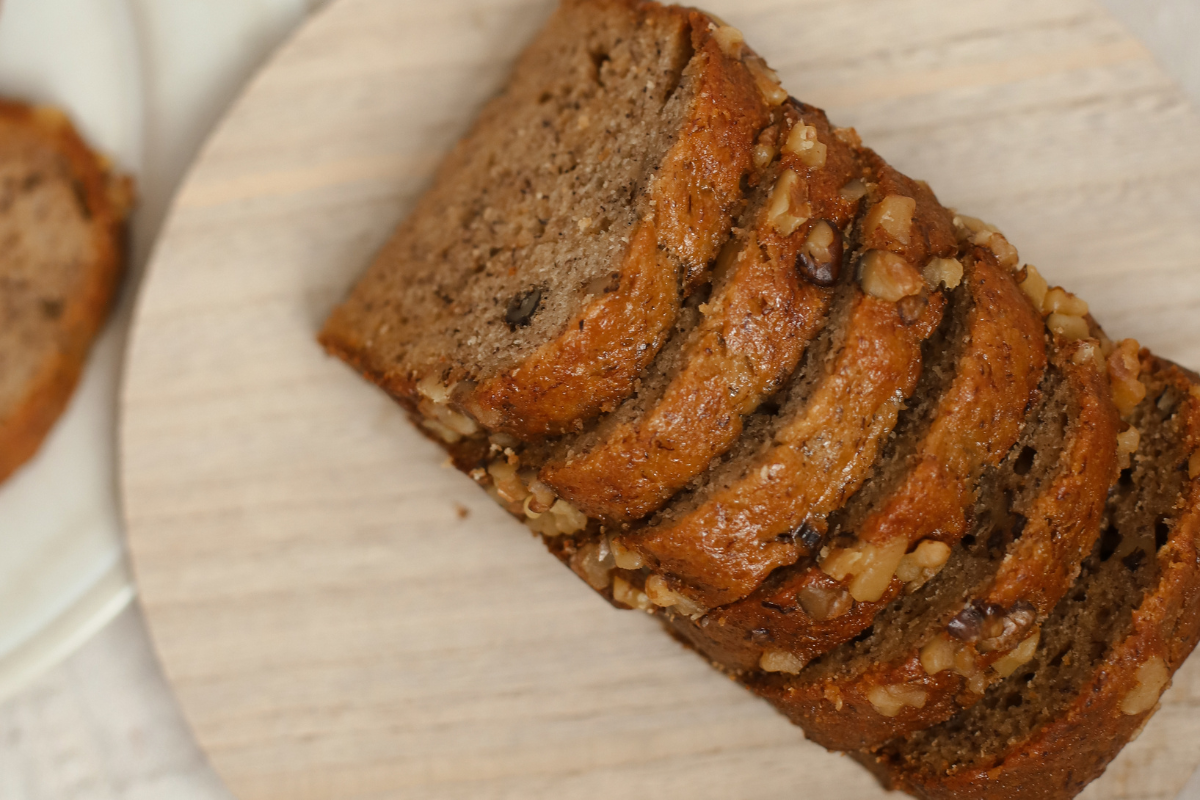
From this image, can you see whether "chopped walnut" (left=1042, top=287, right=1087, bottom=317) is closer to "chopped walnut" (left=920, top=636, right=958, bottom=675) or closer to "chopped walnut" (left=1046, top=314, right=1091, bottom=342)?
"chopped walnut" (left=1046, top=314, right=1091, bottom=342)

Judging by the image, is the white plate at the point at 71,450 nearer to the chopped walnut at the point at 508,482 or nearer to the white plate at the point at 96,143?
the white plate at the point at 96,143

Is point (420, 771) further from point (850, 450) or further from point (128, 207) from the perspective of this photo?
point (128, 207)

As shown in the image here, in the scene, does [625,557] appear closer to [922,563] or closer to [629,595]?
[629,595]

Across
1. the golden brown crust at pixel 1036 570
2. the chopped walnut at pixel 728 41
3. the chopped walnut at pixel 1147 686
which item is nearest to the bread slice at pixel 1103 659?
the chopped walnut at pixel 1147 686

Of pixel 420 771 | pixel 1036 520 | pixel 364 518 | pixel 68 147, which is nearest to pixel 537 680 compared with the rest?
pixel 420 771

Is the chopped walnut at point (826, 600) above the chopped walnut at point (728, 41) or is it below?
below
